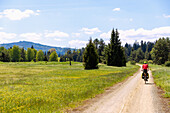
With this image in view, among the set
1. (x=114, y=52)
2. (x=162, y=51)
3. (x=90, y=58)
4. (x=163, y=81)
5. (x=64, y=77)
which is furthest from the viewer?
(x=162, y=51)

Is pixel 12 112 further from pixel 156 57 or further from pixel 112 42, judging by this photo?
pixel 156 57

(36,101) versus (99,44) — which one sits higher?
(99,44)

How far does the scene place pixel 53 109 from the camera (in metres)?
10.7

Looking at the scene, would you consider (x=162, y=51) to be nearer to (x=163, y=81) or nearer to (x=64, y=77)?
(x=64, y=77)

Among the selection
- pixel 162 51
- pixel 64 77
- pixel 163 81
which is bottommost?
pixel 64 77

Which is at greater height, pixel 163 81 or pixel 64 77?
pixel 163 81

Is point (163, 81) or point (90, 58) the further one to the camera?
point (90, 58)

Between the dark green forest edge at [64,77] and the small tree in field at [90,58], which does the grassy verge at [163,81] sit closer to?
the dark green forest edge at [64,77]

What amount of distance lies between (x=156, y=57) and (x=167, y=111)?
4124 inches

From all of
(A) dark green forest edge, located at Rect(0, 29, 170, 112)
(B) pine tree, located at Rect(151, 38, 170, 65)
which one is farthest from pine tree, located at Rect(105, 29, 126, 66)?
(B) pine tree, located at Rect(151, 38, 170, 65)

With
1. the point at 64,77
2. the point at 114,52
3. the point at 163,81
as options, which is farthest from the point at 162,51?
the point at 163,81

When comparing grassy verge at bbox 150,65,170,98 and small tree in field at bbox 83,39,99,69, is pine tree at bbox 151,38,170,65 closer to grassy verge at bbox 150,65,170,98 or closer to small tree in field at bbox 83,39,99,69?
small tree in field at bbox 83,39,99,69

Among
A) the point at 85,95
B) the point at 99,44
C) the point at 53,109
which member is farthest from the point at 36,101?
the point at 99,44

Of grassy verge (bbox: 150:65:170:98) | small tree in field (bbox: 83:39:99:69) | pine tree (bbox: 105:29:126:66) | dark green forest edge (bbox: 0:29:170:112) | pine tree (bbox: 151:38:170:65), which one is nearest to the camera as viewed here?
dark green forest edge (bbox: 0:29:170:112)
